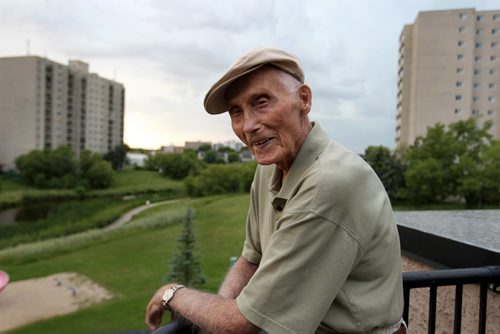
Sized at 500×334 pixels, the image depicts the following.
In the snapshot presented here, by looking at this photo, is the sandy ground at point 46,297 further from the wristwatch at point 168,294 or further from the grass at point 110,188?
the grass at point 110,188

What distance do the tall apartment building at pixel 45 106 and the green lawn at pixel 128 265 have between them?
31.4 meters

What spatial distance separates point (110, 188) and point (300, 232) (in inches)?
2101

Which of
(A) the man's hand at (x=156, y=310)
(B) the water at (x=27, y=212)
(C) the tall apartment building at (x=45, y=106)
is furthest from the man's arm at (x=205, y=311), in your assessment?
(C) the tall apartment building at (x=45, y=106)

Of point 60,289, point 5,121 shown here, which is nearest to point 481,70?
point 60,289

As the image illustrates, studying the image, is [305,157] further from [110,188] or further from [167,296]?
[110,188]

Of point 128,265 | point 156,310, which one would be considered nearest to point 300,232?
point 156,310

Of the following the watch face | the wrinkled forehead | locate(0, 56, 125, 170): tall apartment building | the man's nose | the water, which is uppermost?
locate(0, 56, 125, 170): tall apartment building

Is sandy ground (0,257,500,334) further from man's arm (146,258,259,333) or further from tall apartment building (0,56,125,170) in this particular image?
tall apartment building (0,56,125,170)

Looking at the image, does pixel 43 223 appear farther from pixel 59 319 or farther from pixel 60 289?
pixel 59 319

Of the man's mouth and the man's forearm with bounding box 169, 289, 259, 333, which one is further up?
the man's mouth

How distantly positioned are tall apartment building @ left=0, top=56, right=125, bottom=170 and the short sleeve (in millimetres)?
57992

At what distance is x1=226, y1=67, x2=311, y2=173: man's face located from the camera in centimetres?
114

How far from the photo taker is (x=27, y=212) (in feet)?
131

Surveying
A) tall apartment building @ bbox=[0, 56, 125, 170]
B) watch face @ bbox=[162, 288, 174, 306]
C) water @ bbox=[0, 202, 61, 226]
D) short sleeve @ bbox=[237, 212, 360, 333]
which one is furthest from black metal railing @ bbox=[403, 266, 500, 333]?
tall apartment building @ bbox=[0, 56, 125, 170]
